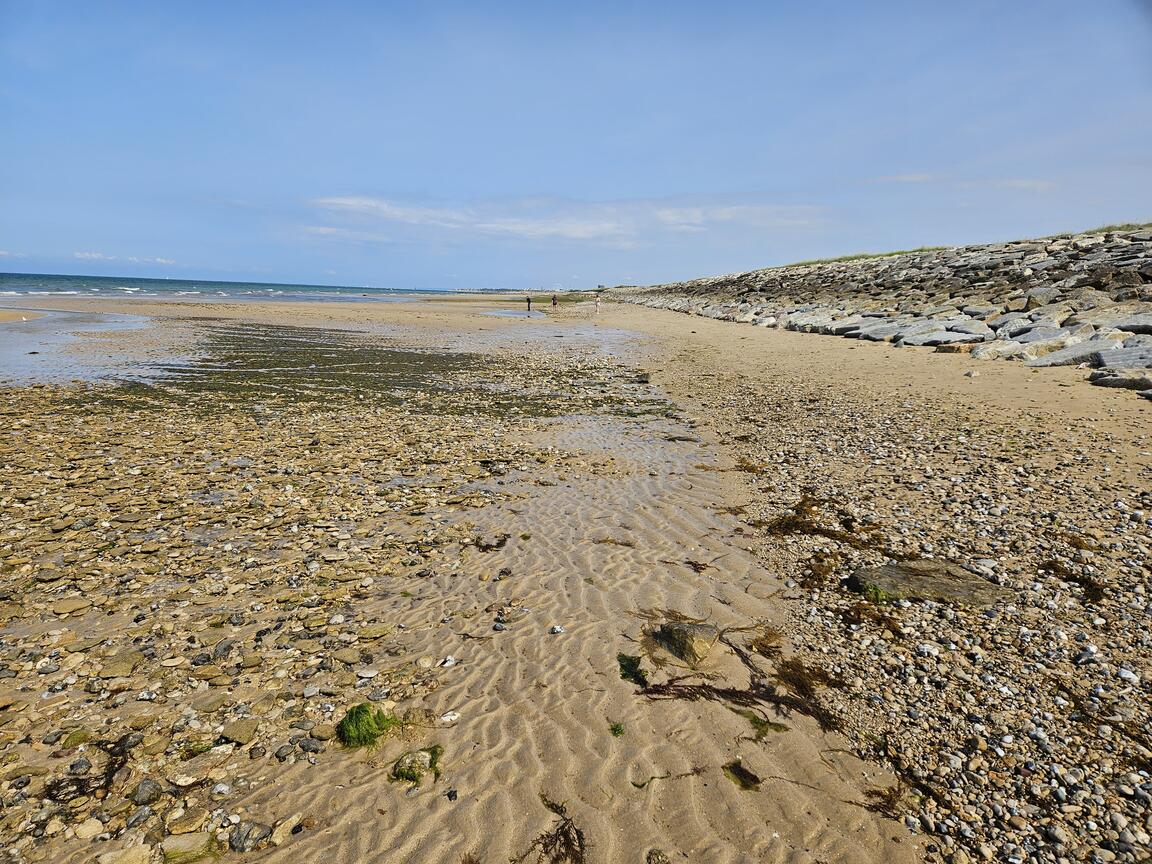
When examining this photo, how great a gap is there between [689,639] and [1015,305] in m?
30.5

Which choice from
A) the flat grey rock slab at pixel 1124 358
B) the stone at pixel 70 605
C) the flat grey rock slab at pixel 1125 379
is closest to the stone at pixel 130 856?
the stone at pixel 70 605

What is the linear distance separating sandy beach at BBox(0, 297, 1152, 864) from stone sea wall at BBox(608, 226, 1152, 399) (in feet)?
24.2

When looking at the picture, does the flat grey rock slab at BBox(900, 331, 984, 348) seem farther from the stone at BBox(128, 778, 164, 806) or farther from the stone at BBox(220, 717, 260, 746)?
the stone at BBox(128, 778, 164, 806)

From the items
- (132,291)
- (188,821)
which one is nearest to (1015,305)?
(188,821)

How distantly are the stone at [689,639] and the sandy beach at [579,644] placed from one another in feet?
0.10

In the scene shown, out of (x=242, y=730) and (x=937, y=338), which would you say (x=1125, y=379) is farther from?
(x=242, y=730)

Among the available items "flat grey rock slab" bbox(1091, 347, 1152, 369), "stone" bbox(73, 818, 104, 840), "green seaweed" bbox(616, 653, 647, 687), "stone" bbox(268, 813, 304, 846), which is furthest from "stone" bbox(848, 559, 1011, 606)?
"flat grey rock slab" bbox(1091, 347, 1152, 369)

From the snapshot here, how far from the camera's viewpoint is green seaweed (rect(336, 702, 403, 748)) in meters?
4.71

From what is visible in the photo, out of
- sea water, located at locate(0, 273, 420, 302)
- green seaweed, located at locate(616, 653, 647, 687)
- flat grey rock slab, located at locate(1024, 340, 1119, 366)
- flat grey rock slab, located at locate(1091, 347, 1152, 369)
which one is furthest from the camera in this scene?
sea water, located at locate(0, 273, 420, 302)

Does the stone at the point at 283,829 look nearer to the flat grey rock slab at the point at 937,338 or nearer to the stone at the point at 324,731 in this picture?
the stone at the point at 324,731

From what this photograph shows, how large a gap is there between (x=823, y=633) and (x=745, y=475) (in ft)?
17.2

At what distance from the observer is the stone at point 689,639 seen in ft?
19.1

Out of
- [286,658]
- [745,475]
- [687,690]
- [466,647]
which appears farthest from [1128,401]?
[286,658]

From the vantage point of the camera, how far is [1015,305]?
2700cm
